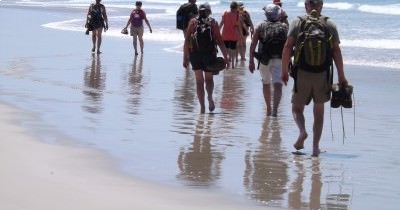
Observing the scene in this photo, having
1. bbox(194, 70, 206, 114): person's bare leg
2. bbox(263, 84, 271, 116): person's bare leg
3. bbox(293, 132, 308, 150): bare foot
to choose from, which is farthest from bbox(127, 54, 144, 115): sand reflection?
bbox(293, 132, 308, 150): bare foot

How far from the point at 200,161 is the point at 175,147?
765 mm

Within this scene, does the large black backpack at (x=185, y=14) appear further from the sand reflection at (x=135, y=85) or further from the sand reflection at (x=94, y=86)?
the sand reflection at (x=94, y=86)

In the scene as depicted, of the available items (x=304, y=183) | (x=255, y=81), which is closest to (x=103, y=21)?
(x=255, y=81)

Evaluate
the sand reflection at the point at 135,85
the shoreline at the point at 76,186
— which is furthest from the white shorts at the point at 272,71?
the shoreline at the point at 76,186

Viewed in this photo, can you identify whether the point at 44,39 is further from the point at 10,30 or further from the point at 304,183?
the point at 304,183

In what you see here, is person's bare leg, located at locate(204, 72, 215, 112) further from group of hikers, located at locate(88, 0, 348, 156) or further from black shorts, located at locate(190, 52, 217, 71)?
black shorts, located at locate(190, 52, 217, 71)

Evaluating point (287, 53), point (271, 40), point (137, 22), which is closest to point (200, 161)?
point (287, 53)

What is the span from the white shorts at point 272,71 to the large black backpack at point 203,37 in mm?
721

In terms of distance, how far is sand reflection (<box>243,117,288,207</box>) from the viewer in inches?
284

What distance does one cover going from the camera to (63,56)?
2080 cm

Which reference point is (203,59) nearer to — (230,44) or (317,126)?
(317,126)

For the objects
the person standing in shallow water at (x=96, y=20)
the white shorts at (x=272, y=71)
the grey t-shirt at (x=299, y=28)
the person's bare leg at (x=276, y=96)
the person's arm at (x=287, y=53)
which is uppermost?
the grey t-shirt at (x=299, y=28)

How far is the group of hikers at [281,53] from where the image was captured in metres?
8.62

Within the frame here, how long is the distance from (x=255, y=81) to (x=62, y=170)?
911cm
